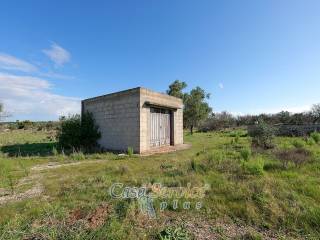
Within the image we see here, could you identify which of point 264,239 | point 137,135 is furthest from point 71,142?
point 264,239

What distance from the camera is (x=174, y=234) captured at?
2.88 metres

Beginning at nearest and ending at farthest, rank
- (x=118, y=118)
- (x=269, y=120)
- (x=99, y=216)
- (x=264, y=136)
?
(x=99, y=216), (x=264, y=136), (x=118, y=118), (x=269, y=120)

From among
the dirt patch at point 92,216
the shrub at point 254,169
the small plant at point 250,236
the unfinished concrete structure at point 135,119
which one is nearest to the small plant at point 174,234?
the small plant at point 250,236

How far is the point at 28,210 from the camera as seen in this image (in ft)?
12.5

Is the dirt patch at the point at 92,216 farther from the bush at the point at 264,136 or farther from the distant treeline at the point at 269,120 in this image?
the distant treeline at the point at 269,120

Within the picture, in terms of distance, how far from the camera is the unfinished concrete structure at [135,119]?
1103cm

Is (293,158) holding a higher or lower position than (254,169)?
higher

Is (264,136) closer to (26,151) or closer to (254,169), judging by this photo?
(254,169)

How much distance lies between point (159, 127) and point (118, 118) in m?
2.47

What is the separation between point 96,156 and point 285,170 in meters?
7.38

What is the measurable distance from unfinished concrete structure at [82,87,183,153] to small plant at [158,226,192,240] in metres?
7.92

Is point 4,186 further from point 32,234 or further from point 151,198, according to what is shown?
point 151,198

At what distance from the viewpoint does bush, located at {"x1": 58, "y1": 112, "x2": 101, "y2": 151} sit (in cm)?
1273

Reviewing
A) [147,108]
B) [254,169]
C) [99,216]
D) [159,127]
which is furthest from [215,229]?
[159,127]
